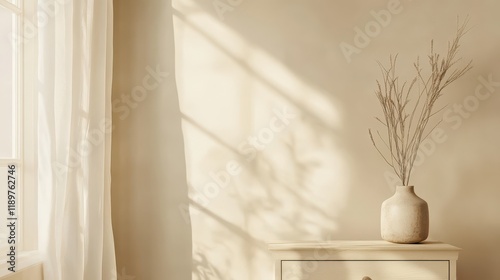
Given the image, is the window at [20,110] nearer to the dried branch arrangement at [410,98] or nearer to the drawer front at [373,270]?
the drawer front at [373,270]

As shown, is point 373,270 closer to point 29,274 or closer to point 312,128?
point 312,128

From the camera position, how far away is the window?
2.51 m

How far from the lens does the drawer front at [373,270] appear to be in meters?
2.78

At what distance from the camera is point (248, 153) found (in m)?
3.27

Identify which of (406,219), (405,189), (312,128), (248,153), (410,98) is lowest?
(406,219)

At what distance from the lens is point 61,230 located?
2463 mm

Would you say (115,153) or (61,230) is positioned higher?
(115,153)

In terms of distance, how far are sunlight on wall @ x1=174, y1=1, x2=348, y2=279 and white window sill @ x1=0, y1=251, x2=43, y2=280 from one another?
37.9 inches

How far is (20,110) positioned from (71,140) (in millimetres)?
278

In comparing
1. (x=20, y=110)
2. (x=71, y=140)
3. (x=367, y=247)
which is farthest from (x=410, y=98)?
(x=20, y=110)

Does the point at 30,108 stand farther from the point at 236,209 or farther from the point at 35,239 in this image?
the point at 236,209

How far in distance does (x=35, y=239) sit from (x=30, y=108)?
576 millimetres

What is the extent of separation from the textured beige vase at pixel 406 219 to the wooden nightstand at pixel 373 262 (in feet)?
0.23

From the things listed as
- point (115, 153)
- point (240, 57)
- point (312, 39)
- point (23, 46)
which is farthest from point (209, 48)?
point (23, 46)
